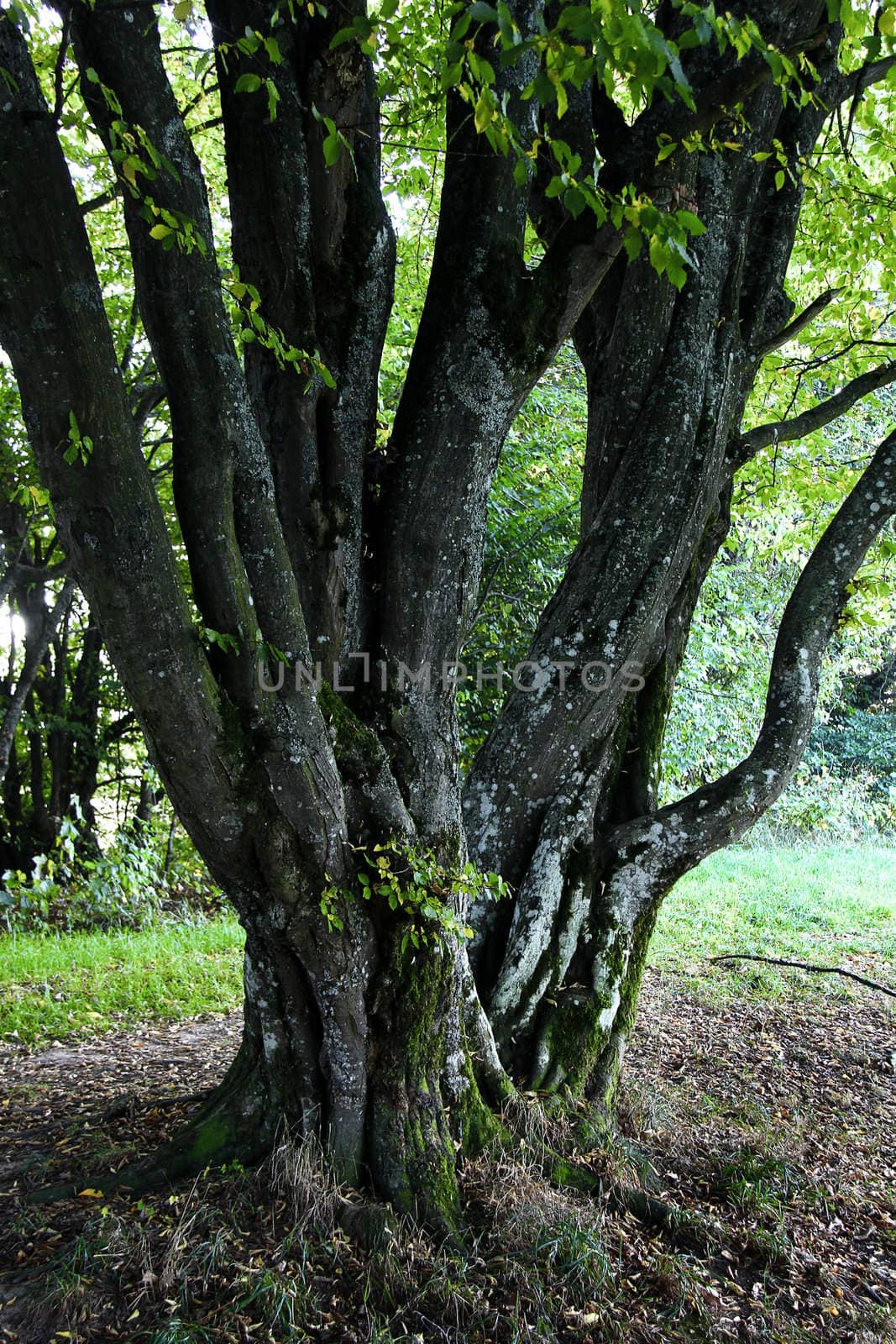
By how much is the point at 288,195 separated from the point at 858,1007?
594 cm

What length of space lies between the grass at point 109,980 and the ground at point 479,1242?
73 centimetres

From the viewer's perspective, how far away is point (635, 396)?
12.0 ft

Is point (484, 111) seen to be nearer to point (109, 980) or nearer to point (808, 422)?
point (808, 422)

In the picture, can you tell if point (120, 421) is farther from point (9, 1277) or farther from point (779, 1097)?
point (779, 1097)

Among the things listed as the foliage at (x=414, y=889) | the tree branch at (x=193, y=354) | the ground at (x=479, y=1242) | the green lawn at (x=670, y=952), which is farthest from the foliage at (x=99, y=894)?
the tree branch at (x=193, y=354)

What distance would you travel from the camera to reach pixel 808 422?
4.23 meters

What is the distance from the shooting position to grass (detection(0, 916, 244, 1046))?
5.00 metres

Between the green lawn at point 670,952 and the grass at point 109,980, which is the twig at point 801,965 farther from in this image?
the grass at point 109,980

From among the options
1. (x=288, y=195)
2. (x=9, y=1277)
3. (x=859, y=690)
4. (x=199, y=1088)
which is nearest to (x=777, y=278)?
(x=288, y=195)

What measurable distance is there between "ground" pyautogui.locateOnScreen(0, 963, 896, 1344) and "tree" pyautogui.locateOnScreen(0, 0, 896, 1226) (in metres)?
0.22

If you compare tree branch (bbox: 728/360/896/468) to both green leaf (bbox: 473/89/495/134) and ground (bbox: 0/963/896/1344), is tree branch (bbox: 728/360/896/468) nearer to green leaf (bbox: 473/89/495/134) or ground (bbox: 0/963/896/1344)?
green leaf (bbox: 473/89/495/134)

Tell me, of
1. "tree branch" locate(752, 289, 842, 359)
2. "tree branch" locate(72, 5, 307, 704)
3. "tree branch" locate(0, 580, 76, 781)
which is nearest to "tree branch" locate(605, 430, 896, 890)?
"tree branch" locate(752, 289, 842, 359)

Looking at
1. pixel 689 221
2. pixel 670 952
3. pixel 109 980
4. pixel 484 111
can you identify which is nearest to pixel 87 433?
pixel 484 111

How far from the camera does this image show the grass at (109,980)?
5.00 meters
